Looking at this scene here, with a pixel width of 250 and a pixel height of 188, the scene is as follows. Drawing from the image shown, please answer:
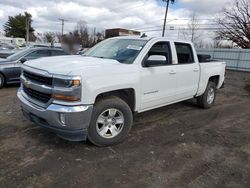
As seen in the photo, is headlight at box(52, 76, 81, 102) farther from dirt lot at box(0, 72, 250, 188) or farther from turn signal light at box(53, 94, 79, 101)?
dirt lot at box(0, 72, 250, 188)

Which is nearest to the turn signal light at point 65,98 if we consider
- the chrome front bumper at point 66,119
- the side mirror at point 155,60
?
the chrome front bumper at point 66,119

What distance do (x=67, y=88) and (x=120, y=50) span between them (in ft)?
5.56

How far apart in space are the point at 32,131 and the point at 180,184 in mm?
2902

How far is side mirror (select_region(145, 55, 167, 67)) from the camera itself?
4324mm

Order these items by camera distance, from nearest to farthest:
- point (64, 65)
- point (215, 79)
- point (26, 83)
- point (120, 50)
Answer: point (64, 65), point (26, 83), point (120, 50), point (215, 79)

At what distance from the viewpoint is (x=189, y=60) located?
5598 mm

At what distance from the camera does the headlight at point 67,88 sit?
125 inches

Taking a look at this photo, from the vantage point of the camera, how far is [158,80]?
14.8 feet

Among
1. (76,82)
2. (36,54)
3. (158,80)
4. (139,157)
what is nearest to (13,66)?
(36,54)

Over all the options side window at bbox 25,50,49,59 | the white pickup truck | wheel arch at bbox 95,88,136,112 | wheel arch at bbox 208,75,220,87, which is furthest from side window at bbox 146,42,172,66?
side window at bbox 25,50,49,59

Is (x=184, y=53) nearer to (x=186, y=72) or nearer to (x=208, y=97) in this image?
(x=186, y=72)

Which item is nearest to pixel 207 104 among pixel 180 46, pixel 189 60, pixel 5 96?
pixel 189 60

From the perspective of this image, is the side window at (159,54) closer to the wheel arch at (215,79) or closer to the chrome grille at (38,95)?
the chrome grille at (38,95)

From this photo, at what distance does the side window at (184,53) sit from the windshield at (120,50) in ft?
3.58
